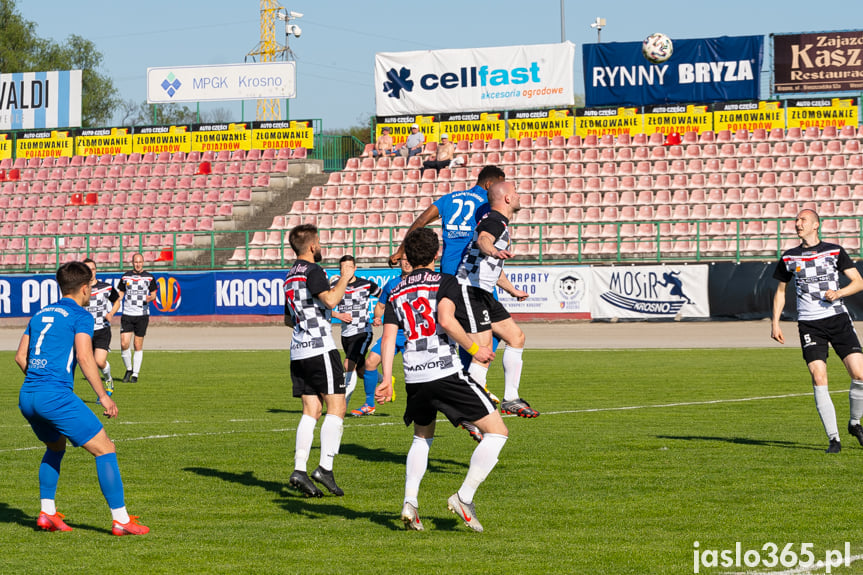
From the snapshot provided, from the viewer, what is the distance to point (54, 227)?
4547cm

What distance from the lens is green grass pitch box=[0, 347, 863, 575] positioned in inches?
271

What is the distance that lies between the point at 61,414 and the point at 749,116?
127ft

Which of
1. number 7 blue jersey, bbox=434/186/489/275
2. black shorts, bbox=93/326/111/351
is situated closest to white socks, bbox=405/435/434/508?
number 7 blue jersey, bbox=434/186/489/275

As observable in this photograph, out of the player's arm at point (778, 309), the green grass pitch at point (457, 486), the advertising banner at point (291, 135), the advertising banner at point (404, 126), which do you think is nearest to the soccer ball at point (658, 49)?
the advertising banner at point (404, 126)

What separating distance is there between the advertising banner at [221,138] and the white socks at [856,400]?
131 ft

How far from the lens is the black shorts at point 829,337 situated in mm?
10688

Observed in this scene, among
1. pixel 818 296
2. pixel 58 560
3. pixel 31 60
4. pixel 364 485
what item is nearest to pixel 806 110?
pixel 818 296

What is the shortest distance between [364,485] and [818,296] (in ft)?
15.7

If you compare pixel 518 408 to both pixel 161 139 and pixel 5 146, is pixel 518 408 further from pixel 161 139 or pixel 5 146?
pixel 5 146

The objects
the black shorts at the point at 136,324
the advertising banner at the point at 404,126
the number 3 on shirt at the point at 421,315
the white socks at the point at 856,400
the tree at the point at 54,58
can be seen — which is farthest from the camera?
the tree at the point at 54,58

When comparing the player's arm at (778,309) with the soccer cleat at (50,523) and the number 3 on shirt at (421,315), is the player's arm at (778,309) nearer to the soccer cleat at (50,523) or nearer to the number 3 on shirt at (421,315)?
the number 3 on shirt at (421,315)

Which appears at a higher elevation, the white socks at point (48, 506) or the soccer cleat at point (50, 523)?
the white socks at point (48, 506)

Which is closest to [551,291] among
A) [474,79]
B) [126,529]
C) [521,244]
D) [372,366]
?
[521,244]

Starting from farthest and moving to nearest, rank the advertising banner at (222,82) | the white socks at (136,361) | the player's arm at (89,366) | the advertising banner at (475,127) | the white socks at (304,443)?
the advertising banner at (222,82)
the advertising banner at (475,127)
the white socks at (136,361)
the white socks at (304,443)
the player's arm at (89,366)
